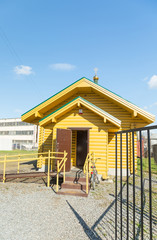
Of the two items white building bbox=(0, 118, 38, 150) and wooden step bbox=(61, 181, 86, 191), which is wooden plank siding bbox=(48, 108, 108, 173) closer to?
wooden step bbox=(61, 181, 86, 191)

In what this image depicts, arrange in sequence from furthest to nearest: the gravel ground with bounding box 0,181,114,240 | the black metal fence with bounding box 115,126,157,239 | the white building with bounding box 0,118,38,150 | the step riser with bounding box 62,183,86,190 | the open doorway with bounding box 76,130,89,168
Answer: the white building with bounding box 0,118,38,150 < the open doorway with bounding box 76,130,89,168 < the step riser with bounding box 62,183,86,190 < the gravel ground with bounding box 0,181,114,240 < the black metal fence with bounding box 115,126,157,239

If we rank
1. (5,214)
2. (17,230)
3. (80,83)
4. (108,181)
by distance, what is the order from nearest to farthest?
1. (17,230)
2. (5,214)
3. (108,181)
4. (80,83)

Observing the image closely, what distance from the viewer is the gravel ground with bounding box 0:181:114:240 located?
3793 millimetres

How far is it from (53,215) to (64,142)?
4781 millimetres

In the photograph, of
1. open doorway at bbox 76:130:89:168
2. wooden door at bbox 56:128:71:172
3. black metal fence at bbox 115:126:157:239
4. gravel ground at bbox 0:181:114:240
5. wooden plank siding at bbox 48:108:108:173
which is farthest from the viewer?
open doorway at bbox 76:130:89:168

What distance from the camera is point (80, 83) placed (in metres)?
11.1

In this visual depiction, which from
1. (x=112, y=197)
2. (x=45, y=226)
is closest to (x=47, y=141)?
(x=112, y=197)

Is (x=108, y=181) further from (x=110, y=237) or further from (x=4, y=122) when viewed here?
(x=4, y=122)

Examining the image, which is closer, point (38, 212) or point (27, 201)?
point (38, 212)

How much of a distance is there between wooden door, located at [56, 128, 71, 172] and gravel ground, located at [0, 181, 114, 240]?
2.18 m

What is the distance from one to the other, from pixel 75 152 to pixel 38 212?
651cm

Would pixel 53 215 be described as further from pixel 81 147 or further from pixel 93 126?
pixel 81 147

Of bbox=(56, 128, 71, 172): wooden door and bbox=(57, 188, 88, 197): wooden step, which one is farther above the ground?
bbox=(56, 128, 71, 172): wooden door

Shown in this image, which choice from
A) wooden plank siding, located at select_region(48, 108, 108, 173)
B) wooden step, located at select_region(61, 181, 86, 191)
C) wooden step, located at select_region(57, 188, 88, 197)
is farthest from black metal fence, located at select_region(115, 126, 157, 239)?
wooden plank siding, located at select_region(48, 108, 108, 173)
